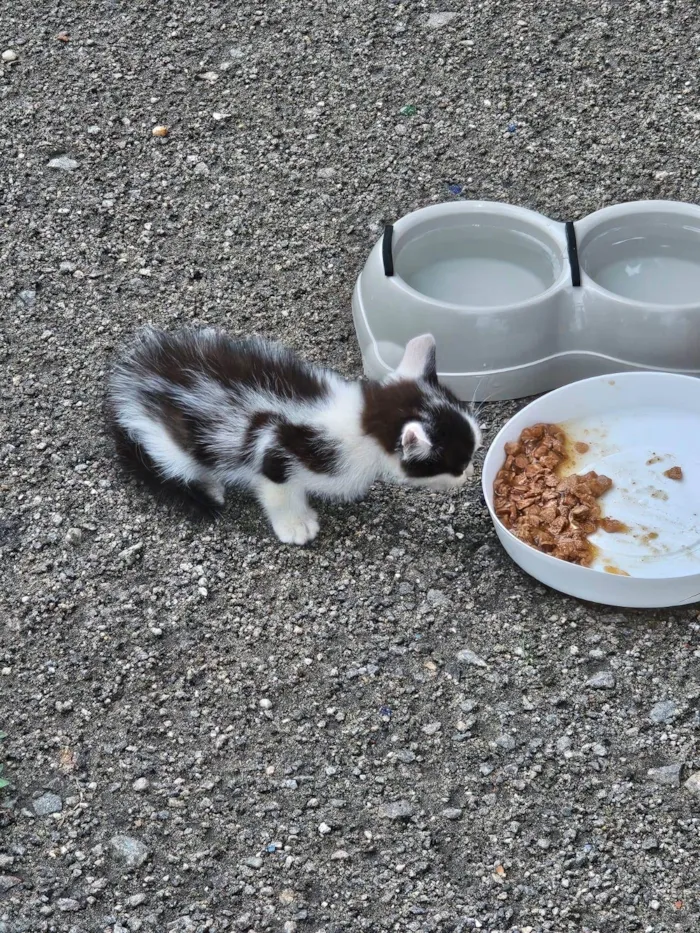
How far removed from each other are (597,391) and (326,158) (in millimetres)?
1653

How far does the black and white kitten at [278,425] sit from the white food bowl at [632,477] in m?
0.27

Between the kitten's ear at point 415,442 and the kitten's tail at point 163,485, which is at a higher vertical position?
the kitten's ear at point 415,442

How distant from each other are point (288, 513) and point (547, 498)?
2.49 feet

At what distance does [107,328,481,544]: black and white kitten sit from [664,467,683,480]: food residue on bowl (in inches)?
23.7

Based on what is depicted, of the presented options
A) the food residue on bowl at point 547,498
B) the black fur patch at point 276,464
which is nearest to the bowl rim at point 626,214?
the food residue on bowl at point 547,498

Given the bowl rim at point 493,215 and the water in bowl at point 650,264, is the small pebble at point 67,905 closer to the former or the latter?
the bowl rim at point 493,215

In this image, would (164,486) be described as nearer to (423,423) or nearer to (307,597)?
(307,597)

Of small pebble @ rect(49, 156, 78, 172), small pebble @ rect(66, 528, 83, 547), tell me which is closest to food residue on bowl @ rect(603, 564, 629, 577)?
small pebble @ rect(66, 528, 83, 547)

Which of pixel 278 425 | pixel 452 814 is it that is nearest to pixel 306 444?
pixel 278 425

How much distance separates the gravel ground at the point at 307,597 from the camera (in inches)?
97.9

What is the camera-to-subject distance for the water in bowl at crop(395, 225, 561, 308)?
3605 millimetres

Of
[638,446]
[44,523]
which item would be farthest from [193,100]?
[638,446]

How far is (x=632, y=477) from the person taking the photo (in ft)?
10.7

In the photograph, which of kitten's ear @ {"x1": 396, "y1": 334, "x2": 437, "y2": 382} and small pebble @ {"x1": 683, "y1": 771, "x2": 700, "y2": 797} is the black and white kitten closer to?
kitten's ear @ {"x1": 396, "y1": 334, "x2": 437, "y2": 382}
